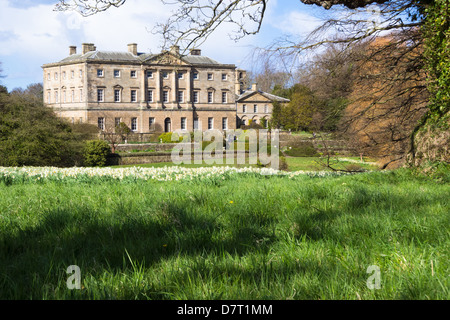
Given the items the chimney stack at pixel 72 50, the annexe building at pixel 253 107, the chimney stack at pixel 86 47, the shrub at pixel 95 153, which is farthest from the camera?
the annexe building at pixel 253 107

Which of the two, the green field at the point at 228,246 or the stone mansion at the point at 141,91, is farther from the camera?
the stone mansion at the point at 141,91

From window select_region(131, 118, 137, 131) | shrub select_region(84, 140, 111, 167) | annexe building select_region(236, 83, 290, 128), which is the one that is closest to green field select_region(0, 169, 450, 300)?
shrub select_region(84, 140, 111, 167)

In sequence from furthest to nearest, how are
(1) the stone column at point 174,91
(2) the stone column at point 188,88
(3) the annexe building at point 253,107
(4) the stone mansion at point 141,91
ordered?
(3) the annexe building at point 253,107, (2) the stone column at point 188,88, (1) the stone column at point 174,91, (4) the stone mansion at point 141,91

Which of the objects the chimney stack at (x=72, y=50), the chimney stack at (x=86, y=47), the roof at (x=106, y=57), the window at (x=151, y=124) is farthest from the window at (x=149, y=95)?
the chimney stack at (x=72, y=50)

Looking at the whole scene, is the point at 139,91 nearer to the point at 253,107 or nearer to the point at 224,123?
the point at 224,123

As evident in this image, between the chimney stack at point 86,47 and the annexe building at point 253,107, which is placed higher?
the chimney stack at point 86,47

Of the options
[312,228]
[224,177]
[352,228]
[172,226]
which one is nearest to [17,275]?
[172,226]

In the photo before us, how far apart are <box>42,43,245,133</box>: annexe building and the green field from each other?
180 ft

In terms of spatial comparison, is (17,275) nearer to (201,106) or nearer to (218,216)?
(218,216)

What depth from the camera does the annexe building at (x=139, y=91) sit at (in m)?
59.5

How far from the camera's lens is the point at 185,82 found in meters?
65.4

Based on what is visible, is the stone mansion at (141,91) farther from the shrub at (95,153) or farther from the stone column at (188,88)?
the shrub at (95,153)

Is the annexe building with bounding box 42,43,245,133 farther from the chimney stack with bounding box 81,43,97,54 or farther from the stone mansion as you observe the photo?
the chimney stack with bounding box 81,43,97,54
